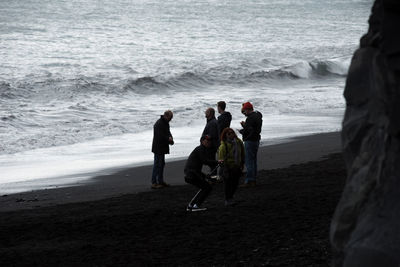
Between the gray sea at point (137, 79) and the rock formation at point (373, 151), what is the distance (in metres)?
10.2

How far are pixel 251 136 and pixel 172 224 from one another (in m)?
3.13

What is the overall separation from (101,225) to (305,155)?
7415mm

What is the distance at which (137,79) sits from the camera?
1654 inches

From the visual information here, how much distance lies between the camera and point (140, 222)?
10930 mm

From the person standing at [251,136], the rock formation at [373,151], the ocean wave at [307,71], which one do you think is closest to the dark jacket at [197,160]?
the person standing at [251,136]

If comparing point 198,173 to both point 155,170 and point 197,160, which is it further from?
point 155,170

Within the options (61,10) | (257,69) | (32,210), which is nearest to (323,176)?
(32,210)

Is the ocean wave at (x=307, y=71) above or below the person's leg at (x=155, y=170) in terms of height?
above

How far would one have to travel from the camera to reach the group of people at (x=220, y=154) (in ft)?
37.1

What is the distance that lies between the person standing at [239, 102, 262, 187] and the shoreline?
6.34 feet

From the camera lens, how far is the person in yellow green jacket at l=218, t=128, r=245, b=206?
11.3 metres

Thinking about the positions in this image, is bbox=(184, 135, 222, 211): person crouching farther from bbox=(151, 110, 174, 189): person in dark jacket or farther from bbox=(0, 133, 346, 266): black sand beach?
bbox=(151, 110, 174, 189): person in dark jacket

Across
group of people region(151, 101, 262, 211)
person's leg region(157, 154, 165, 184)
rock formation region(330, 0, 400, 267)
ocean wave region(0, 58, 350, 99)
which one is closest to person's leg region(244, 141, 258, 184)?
group of people region(151, 101, 262, 211)

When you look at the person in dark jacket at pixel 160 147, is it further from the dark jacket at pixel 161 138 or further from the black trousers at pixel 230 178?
the black trousers at pixel 230 178
